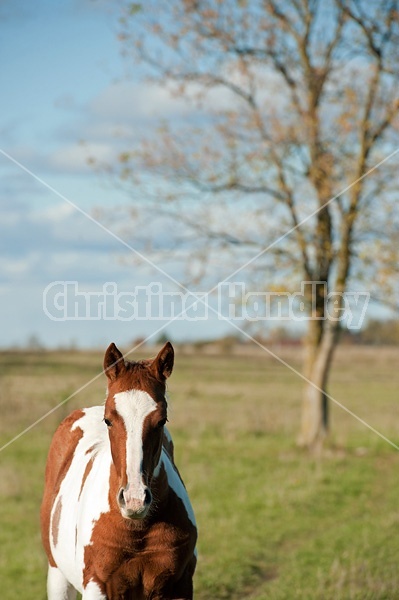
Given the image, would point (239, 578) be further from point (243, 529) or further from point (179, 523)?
point (179, 523)

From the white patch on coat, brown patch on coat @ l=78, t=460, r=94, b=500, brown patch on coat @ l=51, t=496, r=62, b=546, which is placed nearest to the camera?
the white patch on coat

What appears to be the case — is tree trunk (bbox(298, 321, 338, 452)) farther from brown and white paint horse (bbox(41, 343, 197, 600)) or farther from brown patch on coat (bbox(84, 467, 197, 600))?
brown patch on coat (bbox(84, 467, 197, 600))

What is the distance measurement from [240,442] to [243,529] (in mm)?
8117

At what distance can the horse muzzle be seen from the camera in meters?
4.47

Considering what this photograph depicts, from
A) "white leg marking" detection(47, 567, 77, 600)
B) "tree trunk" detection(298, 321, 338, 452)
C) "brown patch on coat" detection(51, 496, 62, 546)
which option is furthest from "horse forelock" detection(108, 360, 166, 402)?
"tree trunk" detection(298, 321, 338, 452)

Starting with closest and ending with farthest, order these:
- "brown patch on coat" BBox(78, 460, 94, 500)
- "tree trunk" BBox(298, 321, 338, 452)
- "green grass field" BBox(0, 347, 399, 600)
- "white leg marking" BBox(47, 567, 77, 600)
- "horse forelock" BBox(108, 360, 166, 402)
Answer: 1. "horse forelock" BBox(108, 360, 166, 402)
2. "brown patch on coat" BBox(78, 460, 94, 500)
3. "white leg marking" BBox(47, 567, 77, 600)
4. "green grass field" BBox(0, 347, 399, 600)
5. "tree trunk" BBox(298, 321, 338, 452)

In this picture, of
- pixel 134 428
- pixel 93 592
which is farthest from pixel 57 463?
pixel 134 428

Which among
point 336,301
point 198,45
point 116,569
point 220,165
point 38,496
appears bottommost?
point 38,496

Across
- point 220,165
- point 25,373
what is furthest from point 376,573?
point 25,373

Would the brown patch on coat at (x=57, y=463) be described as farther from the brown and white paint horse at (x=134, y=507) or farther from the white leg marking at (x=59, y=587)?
the brown and white paint horse at (x=134, y=507)

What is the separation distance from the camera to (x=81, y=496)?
18.2 ft

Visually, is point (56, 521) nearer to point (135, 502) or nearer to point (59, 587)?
point (59, 587)

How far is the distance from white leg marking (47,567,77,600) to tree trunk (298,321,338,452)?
49.1 ft

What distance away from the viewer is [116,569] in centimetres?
504
